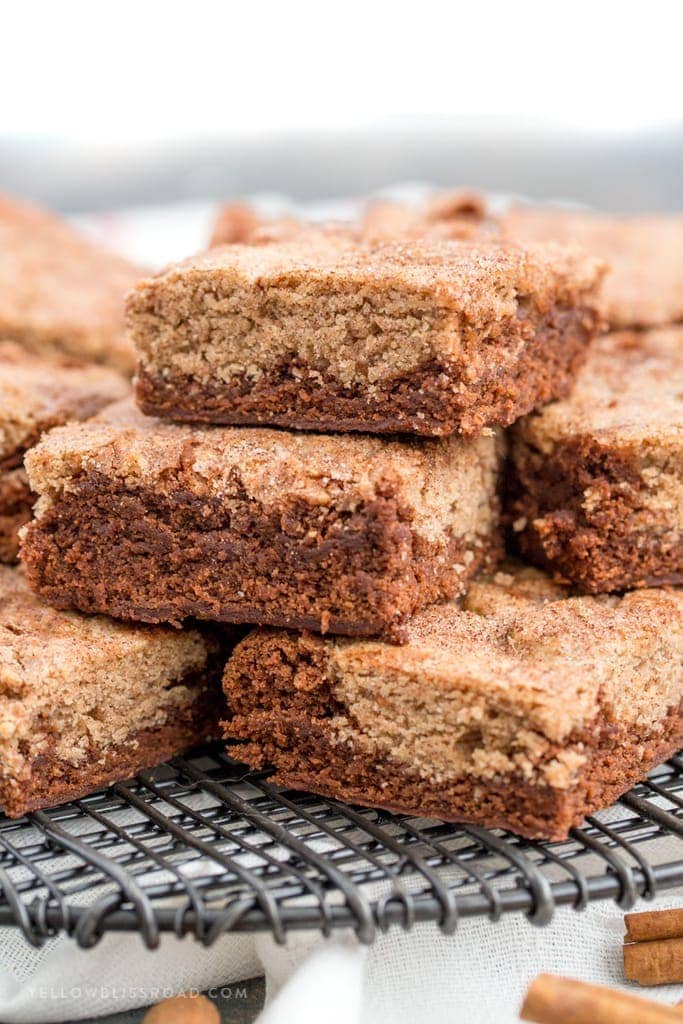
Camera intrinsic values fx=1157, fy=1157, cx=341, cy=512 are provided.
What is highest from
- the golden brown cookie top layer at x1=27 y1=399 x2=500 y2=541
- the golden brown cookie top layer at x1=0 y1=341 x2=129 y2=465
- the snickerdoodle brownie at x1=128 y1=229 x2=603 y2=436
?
the snickerdoodle brownie at x1=128 y1=229 x2=603 y2=436

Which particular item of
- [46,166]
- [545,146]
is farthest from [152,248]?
[545,146]

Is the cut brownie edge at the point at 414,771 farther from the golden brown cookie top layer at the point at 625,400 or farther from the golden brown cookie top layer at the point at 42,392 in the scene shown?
the golden brown cookie top layer at the point at 42,392

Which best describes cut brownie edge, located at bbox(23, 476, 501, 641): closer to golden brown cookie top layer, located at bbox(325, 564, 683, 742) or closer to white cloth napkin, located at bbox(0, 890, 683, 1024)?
golden brown cookie top layer, located at bbox(325, 564, 683, 742)

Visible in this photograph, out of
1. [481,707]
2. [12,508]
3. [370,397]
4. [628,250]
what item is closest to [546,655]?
Answer: [481,707]

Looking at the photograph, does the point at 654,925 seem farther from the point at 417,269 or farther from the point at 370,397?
the point at 417,269

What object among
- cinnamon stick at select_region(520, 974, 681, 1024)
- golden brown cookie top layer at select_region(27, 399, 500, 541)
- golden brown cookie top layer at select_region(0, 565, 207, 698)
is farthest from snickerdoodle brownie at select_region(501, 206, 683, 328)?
cinnamon stick at select_region(520, 974, 681, 1024)
